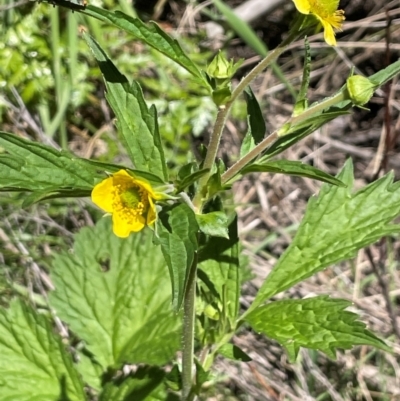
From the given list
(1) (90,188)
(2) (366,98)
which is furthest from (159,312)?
(2) (366,98)

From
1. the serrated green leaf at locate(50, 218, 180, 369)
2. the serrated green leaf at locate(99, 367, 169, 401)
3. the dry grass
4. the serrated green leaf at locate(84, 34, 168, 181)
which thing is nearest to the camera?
the serrated green leaf at locate(84, 34, 168, 181)

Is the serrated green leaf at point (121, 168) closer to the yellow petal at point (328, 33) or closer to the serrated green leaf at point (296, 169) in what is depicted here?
the serrated green leaf at point (296, 169)

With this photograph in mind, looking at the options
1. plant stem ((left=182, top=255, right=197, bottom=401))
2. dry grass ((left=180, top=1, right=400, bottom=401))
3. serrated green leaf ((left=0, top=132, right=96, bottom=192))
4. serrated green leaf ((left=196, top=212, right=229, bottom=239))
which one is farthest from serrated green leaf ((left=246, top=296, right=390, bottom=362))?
dry grass ((left=180, top=1, right=400, bottom=401))

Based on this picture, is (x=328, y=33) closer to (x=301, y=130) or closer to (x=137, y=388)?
(x=301, y=130)

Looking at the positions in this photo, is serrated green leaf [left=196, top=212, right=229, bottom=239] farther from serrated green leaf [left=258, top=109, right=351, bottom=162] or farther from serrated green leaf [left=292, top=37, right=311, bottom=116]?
serrated green leaf [left=292, top=37, right=311, bottom=116]

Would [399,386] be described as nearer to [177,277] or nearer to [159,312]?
[159,312]

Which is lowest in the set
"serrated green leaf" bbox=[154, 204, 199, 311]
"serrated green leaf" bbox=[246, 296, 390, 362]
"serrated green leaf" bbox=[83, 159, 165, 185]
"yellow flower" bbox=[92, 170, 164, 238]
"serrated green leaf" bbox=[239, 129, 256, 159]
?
"serrated green leaf" bbox=[246, 296, 390, 362]

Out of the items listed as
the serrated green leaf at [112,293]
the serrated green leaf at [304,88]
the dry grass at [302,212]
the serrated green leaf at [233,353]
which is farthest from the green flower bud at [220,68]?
the dry grass at [302,212]
